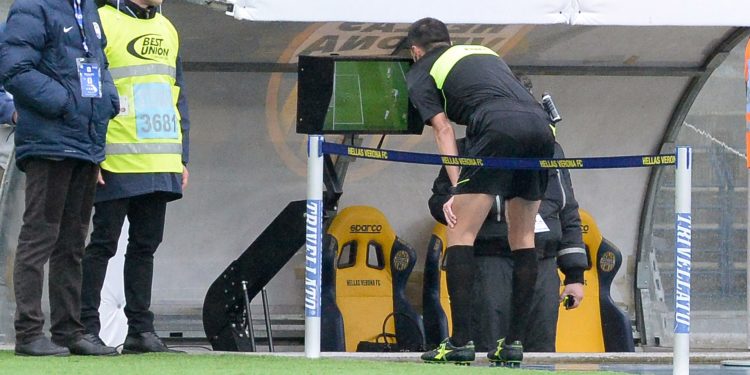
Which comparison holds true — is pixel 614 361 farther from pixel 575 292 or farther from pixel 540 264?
pixel 540 264

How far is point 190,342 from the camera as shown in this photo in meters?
8.40

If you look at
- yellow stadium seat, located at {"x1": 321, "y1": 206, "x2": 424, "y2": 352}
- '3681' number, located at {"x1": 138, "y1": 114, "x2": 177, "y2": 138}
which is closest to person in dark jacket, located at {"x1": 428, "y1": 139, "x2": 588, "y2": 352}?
→ yellow stadium seat, located at {"x1": 321, "y1": 206, "x2": 424, "y2": 352}

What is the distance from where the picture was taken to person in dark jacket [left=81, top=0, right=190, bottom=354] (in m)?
6.07

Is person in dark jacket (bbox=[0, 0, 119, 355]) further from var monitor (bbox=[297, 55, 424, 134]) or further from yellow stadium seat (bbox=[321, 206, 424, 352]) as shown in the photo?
yellow stadium seat (bbox=[321, 206, 424, 352])

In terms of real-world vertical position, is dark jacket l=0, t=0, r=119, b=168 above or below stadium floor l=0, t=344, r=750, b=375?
Result: above

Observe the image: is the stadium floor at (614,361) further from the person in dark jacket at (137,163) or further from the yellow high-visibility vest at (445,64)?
the yellow high-visibility vest at (445,64)

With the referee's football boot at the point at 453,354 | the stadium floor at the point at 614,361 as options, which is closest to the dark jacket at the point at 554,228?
the stadium floor at the point at 614,361

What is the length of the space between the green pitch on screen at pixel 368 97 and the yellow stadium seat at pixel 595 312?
1912mm

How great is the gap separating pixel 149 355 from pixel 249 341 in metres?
1.88

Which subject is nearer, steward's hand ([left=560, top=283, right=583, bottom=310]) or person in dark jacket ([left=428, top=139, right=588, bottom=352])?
steward's hand ([left=560, top=283, right=583, bottom=310])

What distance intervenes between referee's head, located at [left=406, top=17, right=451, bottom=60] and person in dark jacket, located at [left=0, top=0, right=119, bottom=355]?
4.40ft

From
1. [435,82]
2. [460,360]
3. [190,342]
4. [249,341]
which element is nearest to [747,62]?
[435,82]

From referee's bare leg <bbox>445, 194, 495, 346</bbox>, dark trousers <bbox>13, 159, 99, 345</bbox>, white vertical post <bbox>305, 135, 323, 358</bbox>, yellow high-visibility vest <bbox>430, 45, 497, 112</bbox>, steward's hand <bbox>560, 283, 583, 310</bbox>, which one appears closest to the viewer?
dark trousers <bbox>13, 159, 99, 345</bbox>

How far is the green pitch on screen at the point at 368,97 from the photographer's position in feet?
24.1
